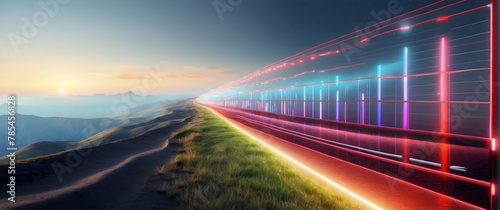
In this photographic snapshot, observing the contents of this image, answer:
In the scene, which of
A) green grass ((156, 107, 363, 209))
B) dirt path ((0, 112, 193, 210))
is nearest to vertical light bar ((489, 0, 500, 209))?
green grass ((156, 107, 363, 209))

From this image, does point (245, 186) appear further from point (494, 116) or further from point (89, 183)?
point (494, 116)

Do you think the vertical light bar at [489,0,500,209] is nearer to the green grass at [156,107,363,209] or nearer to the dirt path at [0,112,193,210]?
the green grass at [156,107,363,209]

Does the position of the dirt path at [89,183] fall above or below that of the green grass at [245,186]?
below

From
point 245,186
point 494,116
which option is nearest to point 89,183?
point 245,186

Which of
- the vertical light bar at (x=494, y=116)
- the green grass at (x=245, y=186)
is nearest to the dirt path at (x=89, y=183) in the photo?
the green grass at (x=245, y=186)

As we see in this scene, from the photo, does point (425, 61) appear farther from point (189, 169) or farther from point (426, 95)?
point (189, 169)

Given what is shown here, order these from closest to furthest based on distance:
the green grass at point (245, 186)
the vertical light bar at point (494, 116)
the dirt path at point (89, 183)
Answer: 1. the vertical light bar at point (494, 116)
2. the green grass at point (245, 186)
3. the dirt path at point (89, 183)

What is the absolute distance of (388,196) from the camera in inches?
168

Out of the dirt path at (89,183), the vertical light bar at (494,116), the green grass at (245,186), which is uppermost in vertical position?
the vertical light bar at (494,116)

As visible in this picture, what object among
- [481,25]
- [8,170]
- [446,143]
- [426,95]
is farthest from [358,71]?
[8,170]

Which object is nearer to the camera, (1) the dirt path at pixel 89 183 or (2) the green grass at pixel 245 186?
(2) the green grass at pixel 245 186

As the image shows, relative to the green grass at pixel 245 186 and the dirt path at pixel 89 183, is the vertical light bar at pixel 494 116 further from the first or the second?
the dirt path at pixel 89 183

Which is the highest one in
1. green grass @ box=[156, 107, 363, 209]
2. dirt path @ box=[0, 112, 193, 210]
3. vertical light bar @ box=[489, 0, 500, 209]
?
vertical light bar @ box=[489, 0, 500, 209]

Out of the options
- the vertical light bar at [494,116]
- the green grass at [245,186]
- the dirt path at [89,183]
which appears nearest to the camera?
the vertical light bar at [494,116]
